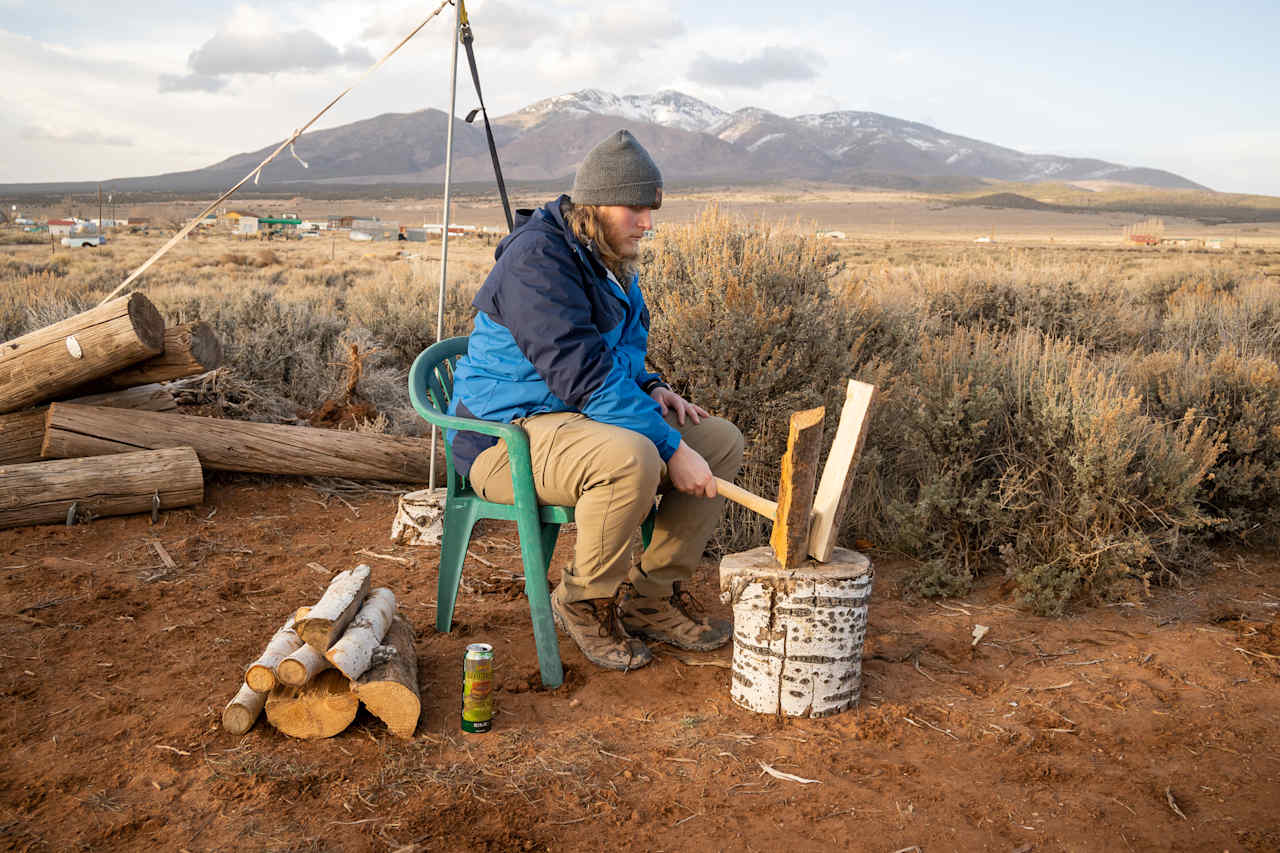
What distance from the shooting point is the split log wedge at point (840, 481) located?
2979 millimetres

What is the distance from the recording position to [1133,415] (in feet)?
16.0

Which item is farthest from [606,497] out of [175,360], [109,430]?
[109,430]

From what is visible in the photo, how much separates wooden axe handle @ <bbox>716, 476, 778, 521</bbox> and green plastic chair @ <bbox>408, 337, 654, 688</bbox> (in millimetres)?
532

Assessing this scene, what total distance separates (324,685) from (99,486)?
2683 mm

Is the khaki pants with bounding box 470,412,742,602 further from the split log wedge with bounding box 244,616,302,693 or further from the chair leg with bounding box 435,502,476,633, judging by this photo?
the split log wedge with bounding box 244,616,302,693

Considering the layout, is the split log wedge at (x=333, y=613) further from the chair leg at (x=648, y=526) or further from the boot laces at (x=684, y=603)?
the boot laces at (x=684, y=603)

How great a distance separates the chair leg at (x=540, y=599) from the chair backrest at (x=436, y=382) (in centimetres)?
44

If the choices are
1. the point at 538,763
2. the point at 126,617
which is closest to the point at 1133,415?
the point at 538,763

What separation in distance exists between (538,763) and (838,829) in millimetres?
844

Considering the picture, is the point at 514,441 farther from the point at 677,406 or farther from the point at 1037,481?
the point at 1037,481

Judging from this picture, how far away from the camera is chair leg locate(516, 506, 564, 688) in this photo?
319cm

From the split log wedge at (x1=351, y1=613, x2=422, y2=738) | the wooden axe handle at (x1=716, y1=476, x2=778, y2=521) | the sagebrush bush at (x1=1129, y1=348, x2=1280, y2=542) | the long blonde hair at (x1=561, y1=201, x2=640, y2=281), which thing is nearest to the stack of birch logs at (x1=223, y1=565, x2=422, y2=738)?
the split log wedge at (x1=351, y1=613, x2=422, y2=738)

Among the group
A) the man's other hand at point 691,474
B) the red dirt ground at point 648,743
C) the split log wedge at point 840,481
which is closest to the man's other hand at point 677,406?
the man's other hand at point 691,474

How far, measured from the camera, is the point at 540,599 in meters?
3.19
